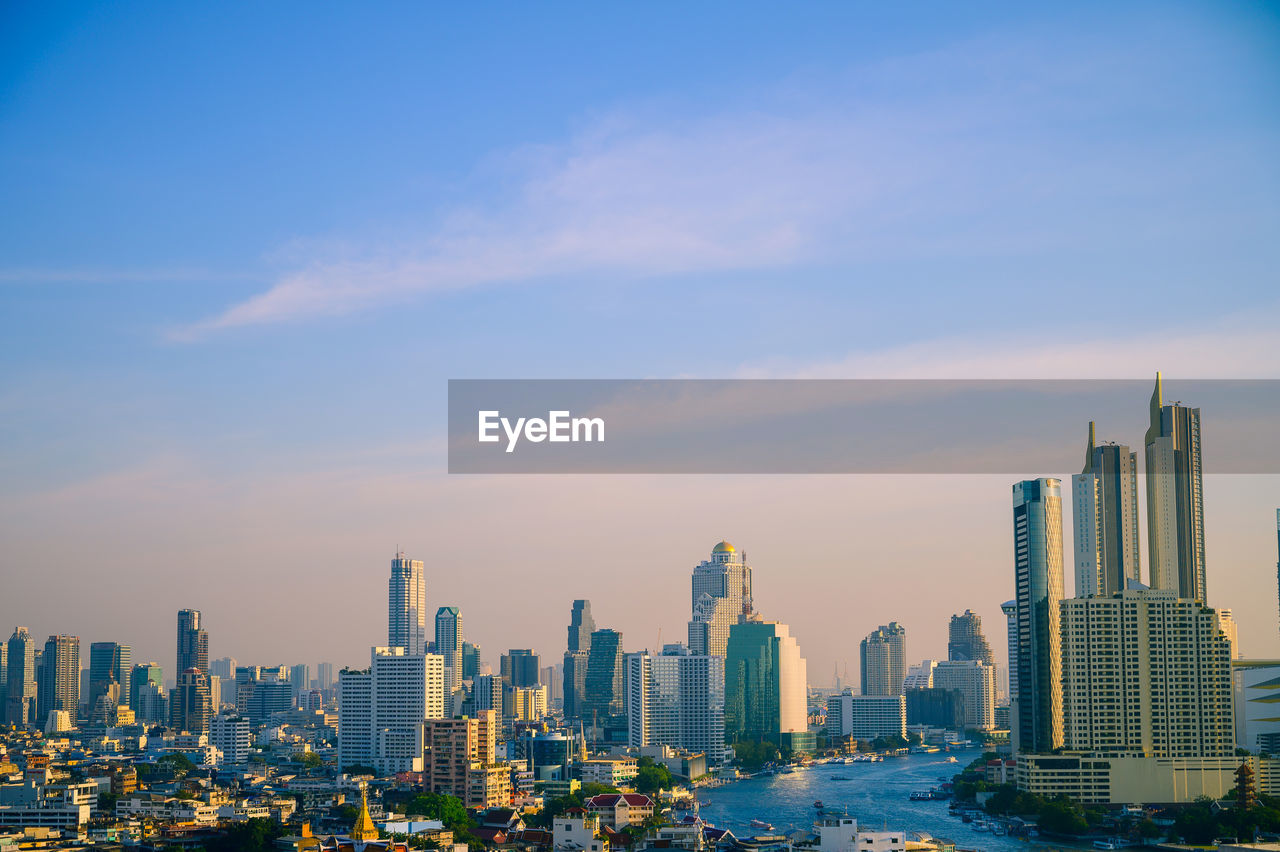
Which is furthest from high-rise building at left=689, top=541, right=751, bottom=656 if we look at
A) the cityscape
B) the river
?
the river

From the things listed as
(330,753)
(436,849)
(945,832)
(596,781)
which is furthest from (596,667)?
(436,849)

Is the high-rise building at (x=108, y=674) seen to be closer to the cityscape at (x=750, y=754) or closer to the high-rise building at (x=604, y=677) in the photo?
the cityscape at (x=750, y=754)

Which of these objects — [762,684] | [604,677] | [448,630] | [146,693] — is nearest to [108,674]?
[146,693]

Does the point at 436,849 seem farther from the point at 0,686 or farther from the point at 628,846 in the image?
the point at 0,686

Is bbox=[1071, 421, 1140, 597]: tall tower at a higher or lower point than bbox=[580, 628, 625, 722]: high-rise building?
higher

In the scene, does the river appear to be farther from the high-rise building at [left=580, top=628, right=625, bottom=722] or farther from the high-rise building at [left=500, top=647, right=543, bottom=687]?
the high-rise building at [left=500, top=647, right=543, bottom=687]

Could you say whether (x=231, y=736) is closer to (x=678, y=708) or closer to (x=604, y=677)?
(x=678, y=708)
